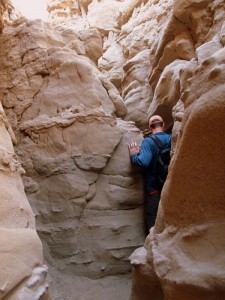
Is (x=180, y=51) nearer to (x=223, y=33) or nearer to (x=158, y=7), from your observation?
(x=223, y=33)

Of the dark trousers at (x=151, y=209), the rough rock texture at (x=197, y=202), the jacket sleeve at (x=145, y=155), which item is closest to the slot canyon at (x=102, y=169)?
the rough rock texture at (x=197, y=202)

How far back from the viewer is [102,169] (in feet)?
15.9

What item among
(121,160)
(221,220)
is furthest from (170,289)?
(121,160)

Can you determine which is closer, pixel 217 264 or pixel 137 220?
pixel 217 264

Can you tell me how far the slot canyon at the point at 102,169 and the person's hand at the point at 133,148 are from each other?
0.11 m

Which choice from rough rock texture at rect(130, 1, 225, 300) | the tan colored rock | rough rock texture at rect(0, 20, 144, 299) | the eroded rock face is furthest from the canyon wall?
the tan colored rock

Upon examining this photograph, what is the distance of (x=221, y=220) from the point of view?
7.59 feet

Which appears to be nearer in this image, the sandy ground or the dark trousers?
the sandy ground

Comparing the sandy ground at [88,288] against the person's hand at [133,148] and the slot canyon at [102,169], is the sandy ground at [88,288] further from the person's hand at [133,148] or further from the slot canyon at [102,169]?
the person's hand at [133,148]

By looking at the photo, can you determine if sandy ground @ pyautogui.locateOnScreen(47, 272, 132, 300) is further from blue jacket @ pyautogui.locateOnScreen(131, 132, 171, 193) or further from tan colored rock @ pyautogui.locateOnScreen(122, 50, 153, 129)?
tan colored rock @ pyautogui.locateOnScreen(122, 50, 153, 129)

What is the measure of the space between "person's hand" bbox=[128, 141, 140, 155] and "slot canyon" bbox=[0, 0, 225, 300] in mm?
105

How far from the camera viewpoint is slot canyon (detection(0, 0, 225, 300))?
233cm

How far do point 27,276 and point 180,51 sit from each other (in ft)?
17.0

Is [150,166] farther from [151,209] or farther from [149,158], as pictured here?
[151,209]
